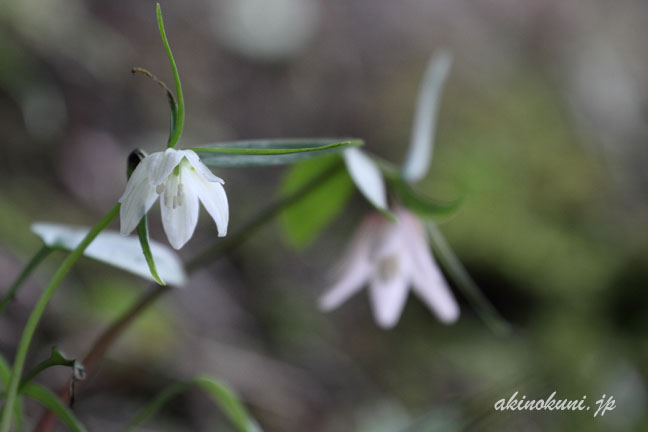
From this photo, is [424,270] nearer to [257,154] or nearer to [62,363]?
[257,154]

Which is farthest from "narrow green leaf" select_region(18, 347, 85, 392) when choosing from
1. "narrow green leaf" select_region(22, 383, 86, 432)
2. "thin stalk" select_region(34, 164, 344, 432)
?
"thin stalk" select_region(34, 164, 344, 432)

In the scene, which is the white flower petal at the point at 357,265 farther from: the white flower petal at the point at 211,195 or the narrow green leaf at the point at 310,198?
the white flower petal at the point at 211,195

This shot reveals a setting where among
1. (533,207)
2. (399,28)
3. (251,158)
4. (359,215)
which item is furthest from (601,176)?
(251,158)

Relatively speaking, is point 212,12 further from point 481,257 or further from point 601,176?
point 601,176

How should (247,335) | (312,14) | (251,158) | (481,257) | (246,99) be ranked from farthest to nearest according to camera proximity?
1. (312,14)
2. (246,99)
3. (481,257)
4. (247,335)
5. (251,158)

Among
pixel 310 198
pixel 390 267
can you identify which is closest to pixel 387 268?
pixel 390 267

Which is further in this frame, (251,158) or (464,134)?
(464,134)
